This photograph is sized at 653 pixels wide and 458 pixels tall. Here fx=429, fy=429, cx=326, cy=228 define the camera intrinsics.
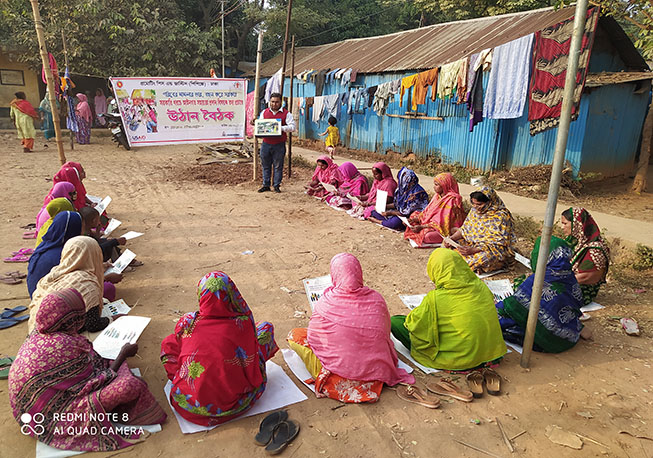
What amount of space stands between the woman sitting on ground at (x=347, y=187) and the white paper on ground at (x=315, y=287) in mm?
3257

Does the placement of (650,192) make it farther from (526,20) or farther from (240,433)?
(240,433)

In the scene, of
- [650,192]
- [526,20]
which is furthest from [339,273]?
[526,20]

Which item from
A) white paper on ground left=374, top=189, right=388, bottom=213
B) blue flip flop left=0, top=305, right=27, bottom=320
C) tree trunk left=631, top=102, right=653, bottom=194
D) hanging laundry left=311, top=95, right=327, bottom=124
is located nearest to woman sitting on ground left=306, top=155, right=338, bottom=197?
white paper on ground left=374, top=189, right=388, bottom=213

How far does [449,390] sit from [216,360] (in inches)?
58.2

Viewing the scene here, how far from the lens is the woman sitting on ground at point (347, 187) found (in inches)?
294

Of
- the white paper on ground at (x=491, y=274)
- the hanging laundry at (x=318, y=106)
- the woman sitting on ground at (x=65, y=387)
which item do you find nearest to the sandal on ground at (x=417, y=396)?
the woman sitting on ground at (x=65, y=387)

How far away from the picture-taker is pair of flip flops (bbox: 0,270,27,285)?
4.09m

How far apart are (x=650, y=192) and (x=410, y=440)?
31.1ft

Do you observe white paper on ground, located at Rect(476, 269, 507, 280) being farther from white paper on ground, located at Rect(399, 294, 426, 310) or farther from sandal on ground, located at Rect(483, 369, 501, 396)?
sandal on ground, located at Rect(483, 369, 501, 396)

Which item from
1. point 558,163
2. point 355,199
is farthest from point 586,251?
point 355,199

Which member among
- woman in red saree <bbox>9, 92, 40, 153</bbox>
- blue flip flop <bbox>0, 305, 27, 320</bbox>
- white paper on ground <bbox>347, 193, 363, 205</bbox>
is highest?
woman in red saree <bbox>9, 92, 40, 153</bbox>

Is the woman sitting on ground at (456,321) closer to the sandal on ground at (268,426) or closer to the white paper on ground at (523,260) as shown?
the sandal on ground at (268,426)

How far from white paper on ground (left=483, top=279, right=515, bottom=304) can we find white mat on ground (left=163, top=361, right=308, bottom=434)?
224cm

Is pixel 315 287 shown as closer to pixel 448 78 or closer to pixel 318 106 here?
pixel 448 78
